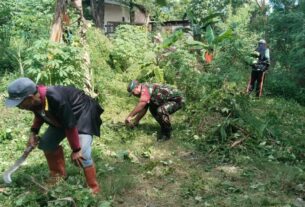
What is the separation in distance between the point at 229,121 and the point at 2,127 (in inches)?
156

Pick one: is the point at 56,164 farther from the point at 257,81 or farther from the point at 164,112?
the point at 257,81

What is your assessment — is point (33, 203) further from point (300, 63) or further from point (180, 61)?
point (300, 63)

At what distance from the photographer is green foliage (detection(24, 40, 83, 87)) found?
7.58m

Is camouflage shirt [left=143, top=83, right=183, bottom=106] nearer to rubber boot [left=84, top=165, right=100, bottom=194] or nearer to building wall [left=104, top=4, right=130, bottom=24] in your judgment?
rubber boot [left=84, top=165, right=100, bottom=194]

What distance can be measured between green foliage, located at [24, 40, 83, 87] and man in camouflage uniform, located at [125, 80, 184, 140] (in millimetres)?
1305

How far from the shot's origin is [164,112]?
7.27 m

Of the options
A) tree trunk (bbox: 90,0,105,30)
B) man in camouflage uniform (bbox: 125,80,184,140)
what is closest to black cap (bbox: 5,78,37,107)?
man in camouflage uniform (bbox: 125,80,184,140)

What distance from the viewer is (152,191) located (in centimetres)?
518

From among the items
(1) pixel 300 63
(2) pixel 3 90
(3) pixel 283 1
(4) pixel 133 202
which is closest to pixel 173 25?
(3) pixel 283 1

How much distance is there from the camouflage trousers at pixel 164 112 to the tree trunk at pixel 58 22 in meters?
2.58

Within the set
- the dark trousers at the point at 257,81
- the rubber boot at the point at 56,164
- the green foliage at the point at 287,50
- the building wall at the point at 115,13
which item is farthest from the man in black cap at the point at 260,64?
the building wall at the point at 115,13

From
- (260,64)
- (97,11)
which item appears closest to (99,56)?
(260,64)

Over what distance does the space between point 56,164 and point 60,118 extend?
1111 millimetres

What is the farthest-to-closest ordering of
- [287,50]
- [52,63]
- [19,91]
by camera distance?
[287,50]
[52,63]
[19,91]
